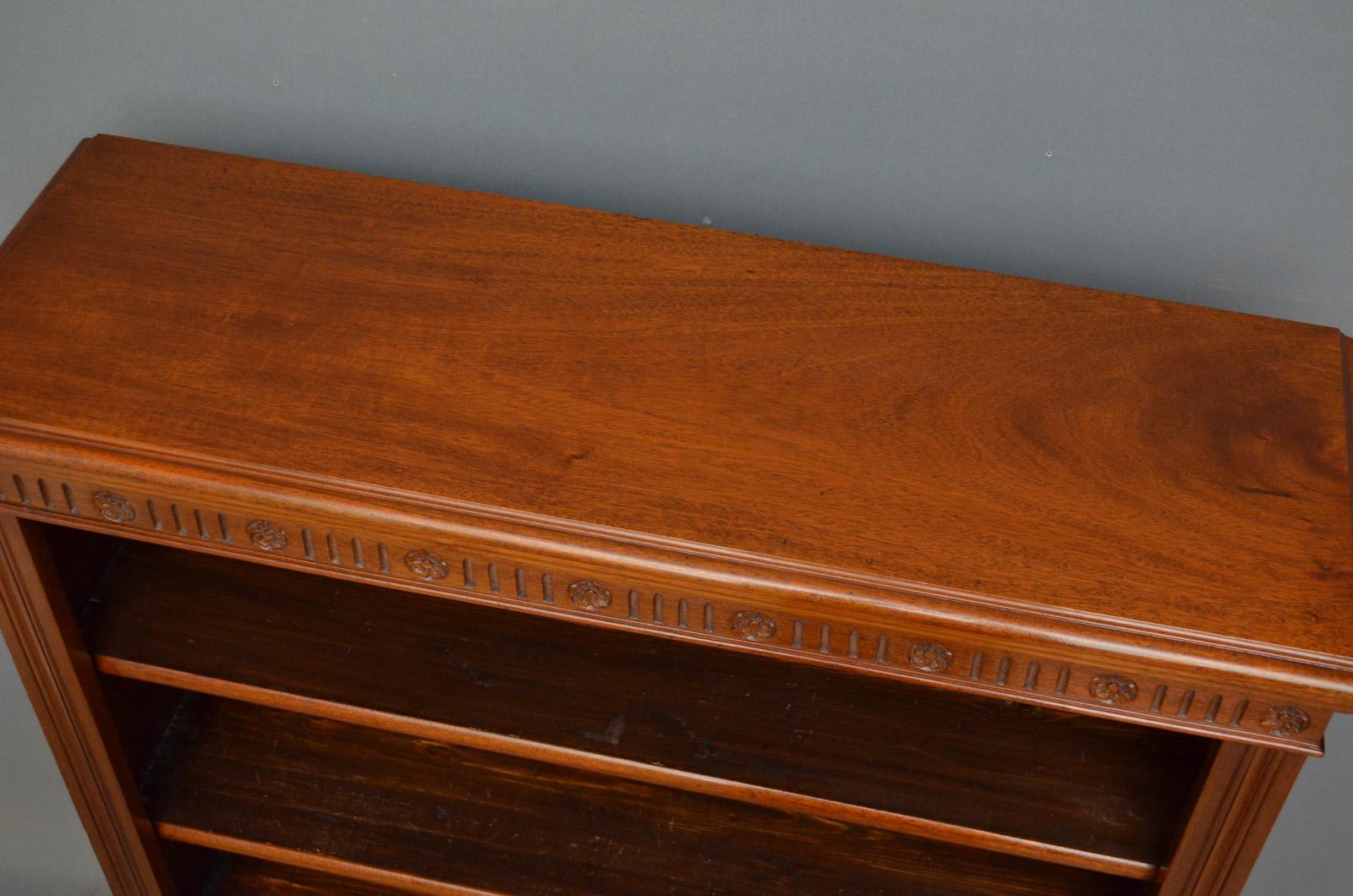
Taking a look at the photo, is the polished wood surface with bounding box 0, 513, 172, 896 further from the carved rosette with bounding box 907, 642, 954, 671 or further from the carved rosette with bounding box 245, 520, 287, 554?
the carved rosette with bounding box 907, 642, 954, 671

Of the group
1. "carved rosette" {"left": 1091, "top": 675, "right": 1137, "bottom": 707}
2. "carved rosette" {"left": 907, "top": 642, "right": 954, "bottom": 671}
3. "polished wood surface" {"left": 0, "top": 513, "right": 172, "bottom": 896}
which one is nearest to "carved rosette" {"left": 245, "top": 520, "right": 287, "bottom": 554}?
"polished wood surface" {"left": 0, "top": 513, "right": 172, "bottom": 896}

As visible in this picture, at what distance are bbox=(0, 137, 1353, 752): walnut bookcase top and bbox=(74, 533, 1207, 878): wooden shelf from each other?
9.2 inches

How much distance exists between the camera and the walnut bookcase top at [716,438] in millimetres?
987

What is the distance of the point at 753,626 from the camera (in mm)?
1025

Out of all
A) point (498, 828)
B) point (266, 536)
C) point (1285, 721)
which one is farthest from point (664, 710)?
point (1285, 721)

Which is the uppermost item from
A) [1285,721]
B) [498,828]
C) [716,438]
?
[716,438]

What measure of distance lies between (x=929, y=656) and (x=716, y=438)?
0.21 meters

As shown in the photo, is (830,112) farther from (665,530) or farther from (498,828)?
(498,828)

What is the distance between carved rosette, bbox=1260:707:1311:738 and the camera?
98 cm

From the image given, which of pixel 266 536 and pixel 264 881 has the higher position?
pixel 266 536

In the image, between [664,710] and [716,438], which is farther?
[664,710]

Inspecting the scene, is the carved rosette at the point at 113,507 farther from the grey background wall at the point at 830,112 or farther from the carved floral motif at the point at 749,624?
the grey background wall at the point at 830,112

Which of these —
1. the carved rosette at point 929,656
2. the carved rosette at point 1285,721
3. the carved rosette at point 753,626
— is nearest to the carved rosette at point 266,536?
the carved rosette at point 753,626

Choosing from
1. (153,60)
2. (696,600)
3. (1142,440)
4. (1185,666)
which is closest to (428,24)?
(153,60)
